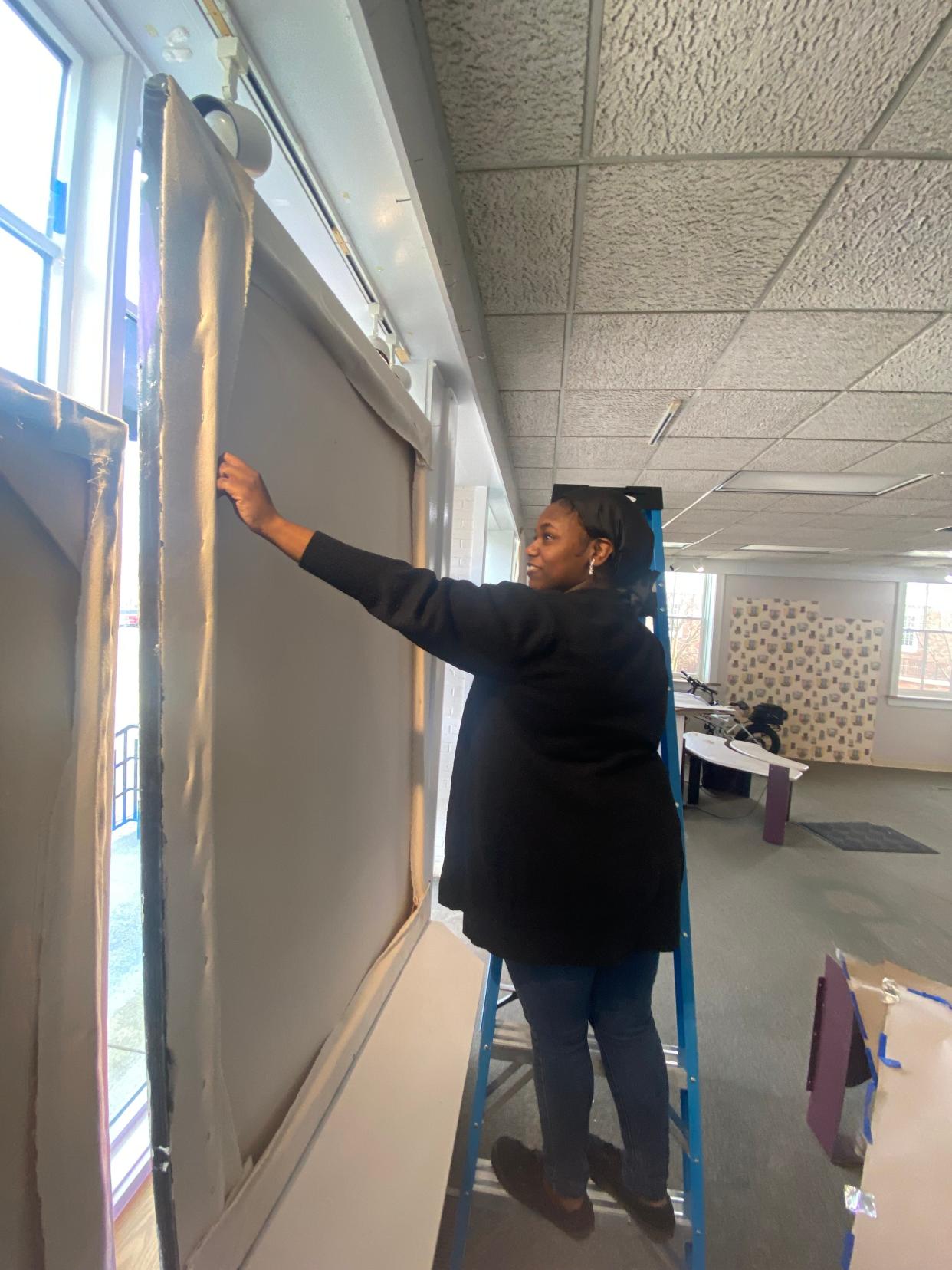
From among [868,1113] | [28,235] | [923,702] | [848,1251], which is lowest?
[848,1251]

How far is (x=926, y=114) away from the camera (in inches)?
34.9

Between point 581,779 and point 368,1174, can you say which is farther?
point 581,779

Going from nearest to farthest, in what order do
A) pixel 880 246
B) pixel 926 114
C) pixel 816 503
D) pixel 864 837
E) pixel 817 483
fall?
pixel 926 114
pixel 880 246
pixel 817 483
pixel 816 503
pixel 864 837

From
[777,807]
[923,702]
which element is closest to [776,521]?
[777,807]

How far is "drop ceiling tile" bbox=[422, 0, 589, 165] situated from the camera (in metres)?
0.76

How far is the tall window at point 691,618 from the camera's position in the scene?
7441 millimetres

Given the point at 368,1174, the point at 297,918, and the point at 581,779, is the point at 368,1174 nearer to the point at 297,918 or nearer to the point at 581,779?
the point at 297,918

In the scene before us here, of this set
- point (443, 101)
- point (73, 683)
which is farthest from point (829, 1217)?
point (443, 101)

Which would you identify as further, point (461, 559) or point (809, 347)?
point (461, 559)

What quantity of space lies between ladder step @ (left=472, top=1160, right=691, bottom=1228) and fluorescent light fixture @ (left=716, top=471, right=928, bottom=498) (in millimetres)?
3322

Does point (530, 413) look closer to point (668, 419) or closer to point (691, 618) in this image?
point (668, 419)

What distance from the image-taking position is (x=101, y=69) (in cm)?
75

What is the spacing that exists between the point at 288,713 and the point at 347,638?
0.79 ft

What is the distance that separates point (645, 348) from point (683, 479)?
187cm
